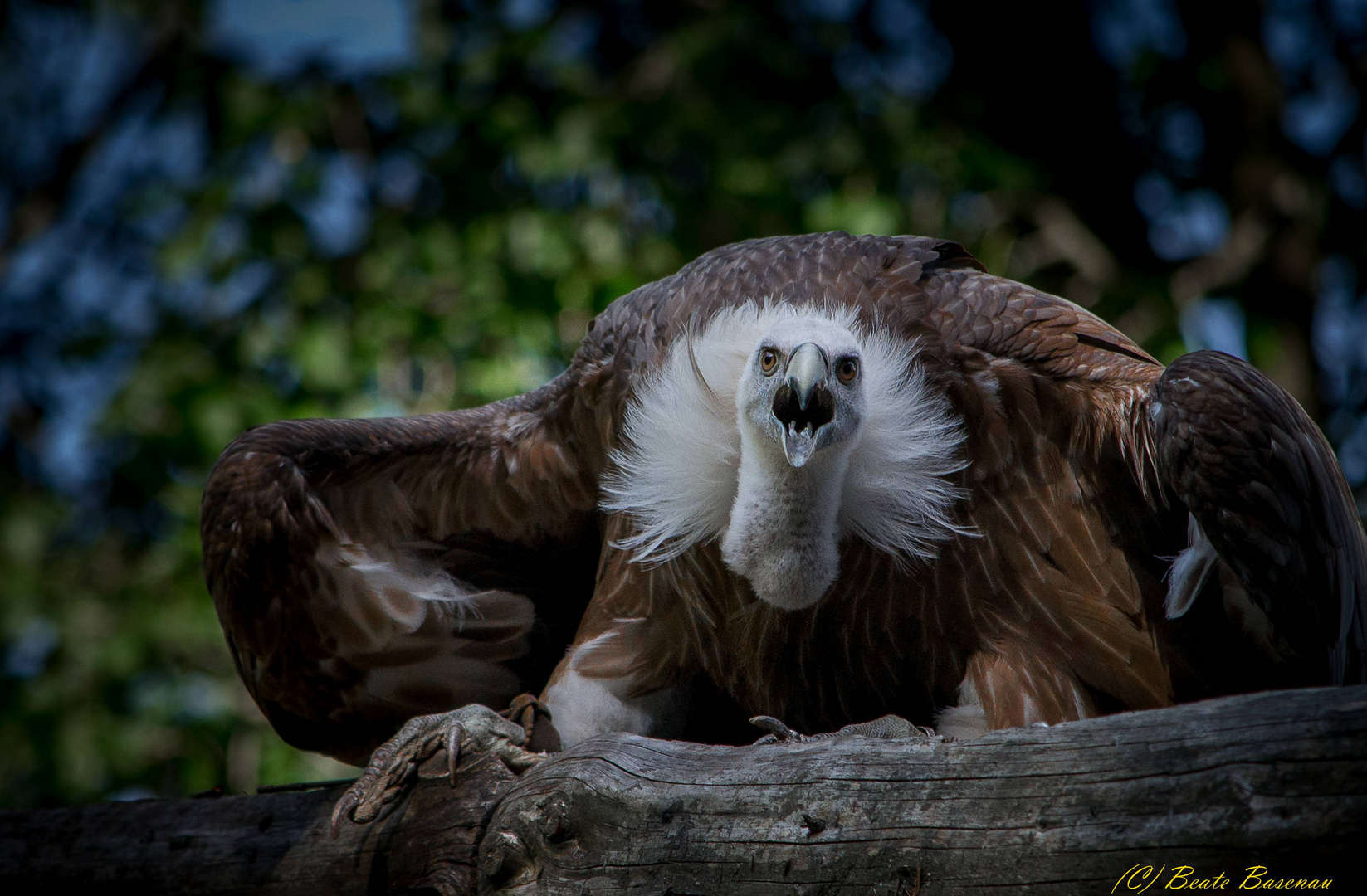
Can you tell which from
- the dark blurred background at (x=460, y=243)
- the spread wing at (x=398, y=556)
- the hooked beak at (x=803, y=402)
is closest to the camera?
the hooked beak at (x=803, y=402)

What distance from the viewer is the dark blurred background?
4422mm

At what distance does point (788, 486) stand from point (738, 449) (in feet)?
0.72

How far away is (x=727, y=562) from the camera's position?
2.38 m

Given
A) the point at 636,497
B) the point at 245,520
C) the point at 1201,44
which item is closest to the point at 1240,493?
the point at 636,497

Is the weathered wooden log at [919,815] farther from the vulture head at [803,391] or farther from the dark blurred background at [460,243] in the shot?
the dark blurred background at [460,243]

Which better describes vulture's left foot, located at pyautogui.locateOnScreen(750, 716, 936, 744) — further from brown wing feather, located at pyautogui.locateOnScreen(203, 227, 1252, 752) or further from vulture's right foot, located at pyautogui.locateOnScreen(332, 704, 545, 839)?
vulture's right foot, located at pyautogui.locateOnScreen(332, 704, 545, 839)

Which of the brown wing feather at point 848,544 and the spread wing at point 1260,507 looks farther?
the brown wing feather at point 848,544

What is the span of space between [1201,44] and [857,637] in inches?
194

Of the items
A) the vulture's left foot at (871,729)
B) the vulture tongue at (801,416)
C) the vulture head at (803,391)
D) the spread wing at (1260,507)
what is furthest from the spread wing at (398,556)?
the spread wing at (1260,507)

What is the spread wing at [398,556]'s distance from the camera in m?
2.73

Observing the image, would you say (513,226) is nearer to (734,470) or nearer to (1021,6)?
(734,470)

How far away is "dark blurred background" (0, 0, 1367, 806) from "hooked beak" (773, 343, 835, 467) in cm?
191

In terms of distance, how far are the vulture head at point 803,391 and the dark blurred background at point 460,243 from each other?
1.79 m
